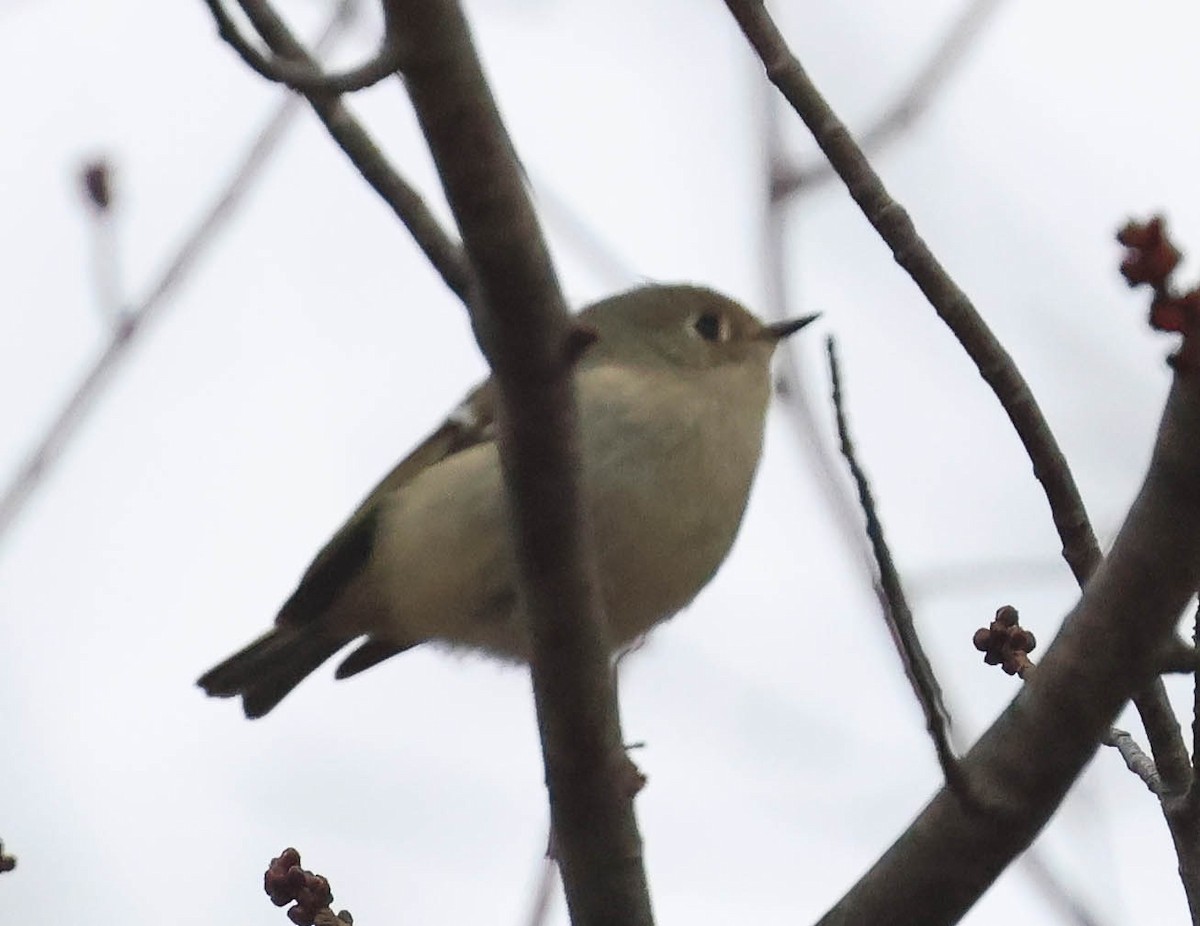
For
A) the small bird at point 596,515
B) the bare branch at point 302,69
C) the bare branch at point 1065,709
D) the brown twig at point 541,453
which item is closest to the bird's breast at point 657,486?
the small bird at point 596,515

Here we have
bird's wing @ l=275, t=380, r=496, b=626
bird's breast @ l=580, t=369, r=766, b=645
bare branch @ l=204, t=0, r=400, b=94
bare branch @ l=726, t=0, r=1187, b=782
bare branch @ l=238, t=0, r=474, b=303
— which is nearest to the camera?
bare branch @ l=204, t=0, r=400, b=94

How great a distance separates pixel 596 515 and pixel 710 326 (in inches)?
30.7

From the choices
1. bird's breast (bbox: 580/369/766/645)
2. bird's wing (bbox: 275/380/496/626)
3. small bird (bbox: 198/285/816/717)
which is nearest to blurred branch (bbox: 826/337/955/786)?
small bird (bbox: 198/285/816/717)

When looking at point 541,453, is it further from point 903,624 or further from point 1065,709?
point 1065,709

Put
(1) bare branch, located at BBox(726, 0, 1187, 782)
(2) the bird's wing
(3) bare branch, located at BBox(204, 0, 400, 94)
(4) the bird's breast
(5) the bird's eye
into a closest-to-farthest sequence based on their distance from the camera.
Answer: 1. (3) bare branch, located at BBox(204, 0, 400, 94)
2. (1) bare branch, located at BBox(726, 0, 1187, 782)
3. (4) the bird's breast
4. (2) the bird's wing
5. (5) the bird's eye

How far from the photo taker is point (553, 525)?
59.1 inches

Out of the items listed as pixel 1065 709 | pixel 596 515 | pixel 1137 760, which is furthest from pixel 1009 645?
pixel 596 515

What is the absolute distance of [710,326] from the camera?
3.05 meters

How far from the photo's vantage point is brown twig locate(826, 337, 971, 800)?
1.37m

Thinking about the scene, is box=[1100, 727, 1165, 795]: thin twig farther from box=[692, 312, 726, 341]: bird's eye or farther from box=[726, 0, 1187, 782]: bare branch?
box=[692, 312, 726, 341]: bird's eye

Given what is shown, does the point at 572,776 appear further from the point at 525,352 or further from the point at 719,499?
the point at 719,499

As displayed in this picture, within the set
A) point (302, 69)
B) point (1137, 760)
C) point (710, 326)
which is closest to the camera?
point (302, 69)

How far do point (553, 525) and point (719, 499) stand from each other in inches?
41.4

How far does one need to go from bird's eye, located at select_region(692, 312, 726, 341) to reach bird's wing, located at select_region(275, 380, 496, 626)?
0.45 meters
